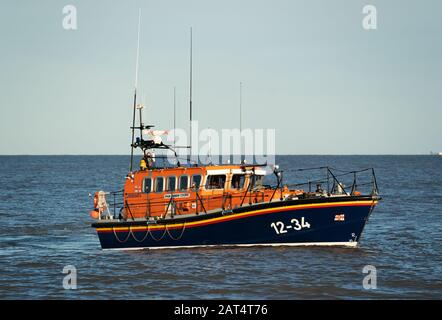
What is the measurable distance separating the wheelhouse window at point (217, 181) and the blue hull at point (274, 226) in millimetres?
1650

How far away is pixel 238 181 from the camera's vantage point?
2536cm

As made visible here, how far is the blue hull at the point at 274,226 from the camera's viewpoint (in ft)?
75.8

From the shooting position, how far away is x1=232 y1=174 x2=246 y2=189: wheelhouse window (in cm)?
2530

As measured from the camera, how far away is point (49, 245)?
1093 inches

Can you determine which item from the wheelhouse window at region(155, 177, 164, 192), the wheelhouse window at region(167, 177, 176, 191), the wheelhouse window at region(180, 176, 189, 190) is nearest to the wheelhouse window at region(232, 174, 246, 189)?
the wheelhouse window at region(180, 176, 189, 190)

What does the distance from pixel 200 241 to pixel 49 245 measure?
23.5 ft

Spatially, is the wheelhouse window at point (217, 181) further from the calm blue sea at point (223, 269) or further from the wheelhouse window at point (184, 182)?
the calm blue sea at point (223, 269)

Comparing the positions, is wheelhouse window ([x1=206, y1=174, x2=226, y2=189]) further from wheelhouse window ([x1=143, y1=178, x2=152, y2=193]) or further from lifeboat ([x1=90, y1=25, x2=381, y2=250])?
wheelhouse window ([x1=143, y1=178, x2=152, y2=193])

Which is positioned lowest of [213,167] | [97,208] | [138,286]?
[138,286]

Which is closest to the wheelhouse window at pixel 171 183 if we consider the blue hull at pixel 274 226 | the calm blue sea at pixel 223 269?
the blue hull at pixel 274 226

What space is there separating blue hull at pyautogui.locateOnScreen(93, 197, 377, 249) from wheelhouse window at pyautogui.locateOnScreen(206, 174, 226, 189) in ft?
5.41
